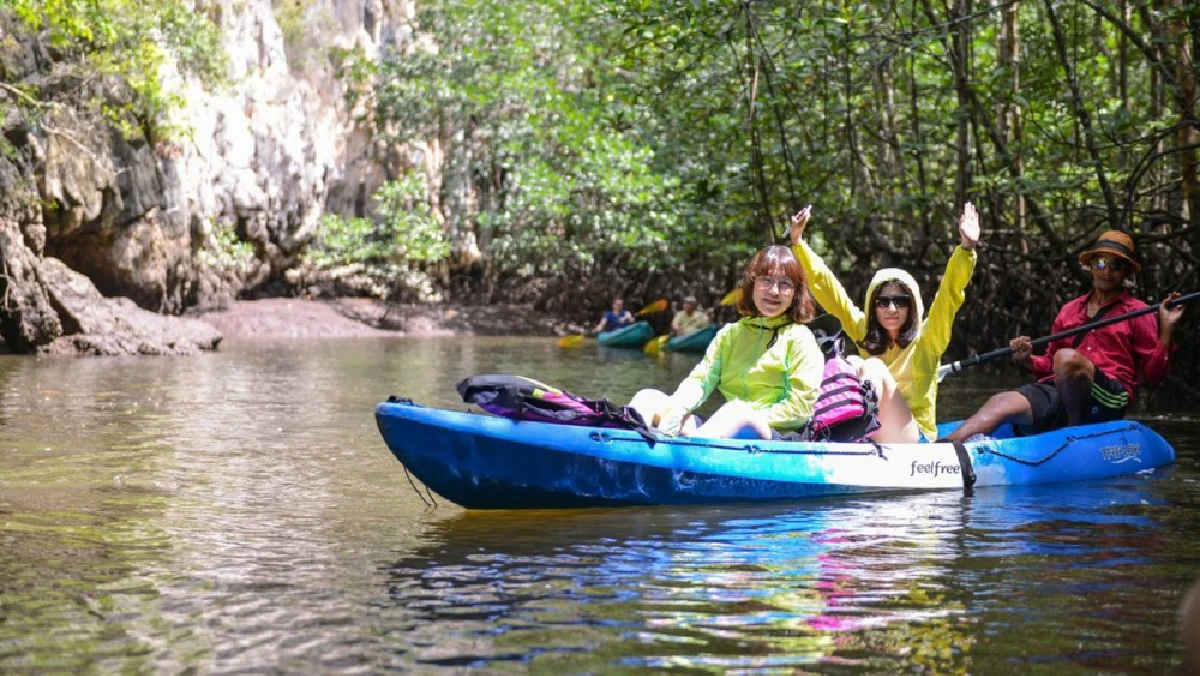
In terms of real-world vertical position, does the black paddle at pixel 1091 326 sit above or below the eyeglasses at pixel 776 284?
below

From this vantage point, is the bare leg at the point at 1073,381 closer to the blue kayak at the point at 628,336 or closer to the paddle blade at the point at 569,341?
the paddle blade at the point at 569,341

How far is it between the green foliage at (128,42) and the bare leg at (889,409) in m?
7.26

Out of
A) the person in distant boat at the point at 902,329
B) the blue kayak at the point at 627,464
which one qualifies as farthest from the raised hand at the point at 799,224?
the blue kayak at the point at 627,464

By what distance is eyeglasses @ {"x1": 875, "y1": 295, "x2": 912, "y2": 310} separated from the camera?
655cm

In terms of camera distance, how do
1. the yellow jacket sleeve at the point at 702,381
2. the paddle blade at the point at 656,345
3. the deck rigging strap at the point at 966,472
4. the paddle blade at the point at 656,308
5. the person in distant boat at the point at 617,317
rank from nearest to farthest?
1. the yellow jacket sleeve at the point at 702,381
2. the deck rigging strap at the point at 966,472
3. the paddle blade at the point at 656,345
4. the person in distant boat at the point at 617,317
5. the paddle blade at the point at 656,308

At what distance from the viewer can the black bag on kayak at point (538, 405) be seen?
5656mm

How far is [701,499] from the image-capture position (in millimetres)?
6078

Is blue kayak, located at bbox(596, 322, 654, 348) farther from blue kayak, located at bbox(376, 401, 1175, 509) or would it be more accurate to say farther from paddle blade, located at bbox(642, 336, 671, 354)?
blue kayak, located at bbox(376, 401, 1175, 509)

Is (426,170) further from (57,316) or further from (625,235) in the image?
(57,316)

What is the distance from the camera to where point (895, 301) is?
656 cm

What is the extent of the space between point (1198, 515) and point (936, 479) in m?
1.14

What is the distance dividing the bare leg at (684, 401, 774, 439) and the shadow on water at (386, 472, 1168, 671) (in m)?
0.33

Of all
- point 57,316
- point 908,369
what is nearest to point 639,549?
point 908,369

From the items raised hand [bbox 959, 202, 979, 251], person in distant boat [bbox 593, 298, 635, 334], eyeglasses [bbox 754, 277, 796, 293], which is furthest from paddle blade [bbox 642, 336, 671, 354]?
eyeglasses [bbox 754, 277, 796, 293]
